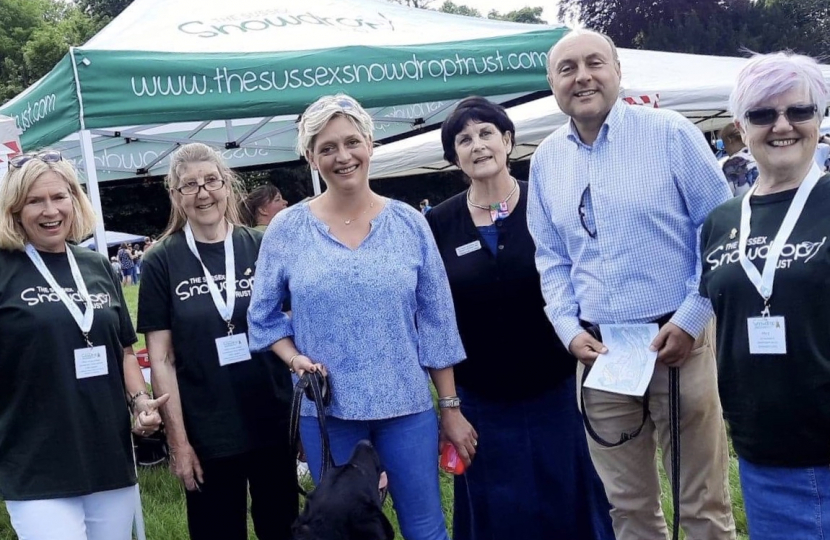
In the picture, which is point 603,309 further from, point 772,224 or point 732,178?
point 732,178

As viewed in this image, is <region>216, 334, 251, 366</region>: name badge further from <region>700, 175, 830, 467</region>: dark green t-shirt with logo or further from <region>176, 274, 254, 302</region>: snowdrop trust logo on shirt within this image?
<region>700, 175, 830, 467</region>: dark green t-shirt with logo

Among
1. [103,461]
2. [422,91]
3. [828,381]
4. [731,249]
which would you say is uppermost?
[422,91]

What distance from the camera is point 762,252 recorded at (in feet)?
6.32

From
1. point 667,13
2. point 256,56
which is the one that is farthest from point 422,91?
point 667,13

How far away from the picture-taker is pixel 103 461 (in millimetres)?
2568

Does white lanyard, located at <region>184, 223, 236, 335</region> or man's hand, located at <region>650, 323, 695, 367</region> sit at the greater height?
white lanyard, located at <region>184, 223, 236, 335</region>

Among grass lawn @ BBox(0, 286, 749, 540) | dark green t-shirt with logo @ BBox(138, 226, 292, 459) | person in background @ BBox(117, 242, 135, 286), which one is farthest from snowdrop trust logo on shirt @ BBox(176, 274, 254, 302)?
person in background @ BBox(117, 242, 135, 286)

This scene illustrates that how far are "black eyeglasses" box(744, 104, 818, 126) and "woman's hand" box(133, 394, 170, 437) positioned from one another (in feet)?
7.27

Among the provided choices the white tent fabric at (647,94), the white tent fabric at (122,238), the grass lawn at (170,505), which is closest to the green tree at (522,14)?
the white tent fabric at (122,238)

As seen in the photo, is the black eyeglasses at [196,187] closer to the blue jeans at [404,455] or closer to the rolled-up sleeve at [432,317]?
the rolled-up sleeve at [432,317]

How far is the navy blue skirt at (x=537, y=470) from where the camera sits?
10.1 feet

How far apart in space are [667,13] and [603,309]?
34809mm

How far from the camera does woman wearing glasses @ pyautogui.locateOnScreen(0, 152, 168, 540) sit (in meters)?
2.46

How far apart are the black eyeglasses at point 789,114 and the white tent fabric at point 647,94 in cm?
536
